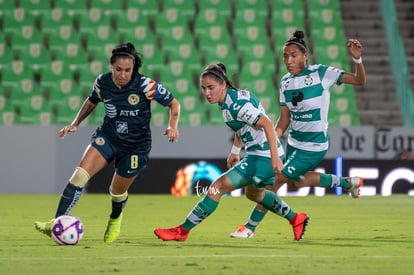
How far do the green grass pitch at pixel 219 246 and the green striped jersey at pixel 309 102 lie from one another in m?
0.91

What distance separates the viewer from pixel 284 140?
59.8ft

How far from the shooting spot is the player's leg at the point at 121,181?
9.66 meters

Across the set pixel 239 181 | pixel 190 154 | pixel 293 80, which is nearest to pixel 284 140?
pixel 190 154

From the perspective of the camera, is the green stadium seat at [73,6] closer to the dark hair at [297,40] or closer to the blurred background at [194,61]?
the blurred background at [194,61]

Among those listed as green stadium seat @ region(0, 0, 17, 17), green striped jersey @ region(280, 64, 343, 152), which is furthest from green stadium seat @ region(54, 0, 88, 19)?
green striped jersey @ region(280, 64, 343, 152)

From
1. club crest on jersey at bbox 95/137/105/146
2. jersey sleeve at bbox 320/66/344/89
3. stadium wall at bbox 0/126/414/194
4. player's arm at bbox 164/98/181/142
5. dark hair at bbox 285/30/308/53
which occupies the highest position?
dark hair at bbox 285/30/308/53

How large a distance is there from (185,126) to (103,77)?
886cm

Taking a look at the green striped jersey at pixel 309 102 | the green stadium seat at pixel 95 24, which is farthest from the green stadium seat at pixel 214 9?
the green striped jersey at pixel 309 102

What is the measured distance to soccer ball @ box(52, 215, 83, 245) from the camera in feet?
29.3

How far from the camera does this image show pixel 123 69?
935 centimetres

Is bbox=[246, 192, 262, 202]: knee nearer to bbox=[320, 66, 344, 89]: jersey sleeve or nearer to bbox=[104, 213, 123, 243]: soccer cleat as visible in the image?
bbox=[104, 213, 123, 243]: soccer cleat

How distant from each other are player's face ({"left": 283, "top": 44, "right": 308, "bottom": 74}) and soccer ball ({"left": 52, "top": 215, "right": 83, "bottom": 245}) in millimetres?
2615

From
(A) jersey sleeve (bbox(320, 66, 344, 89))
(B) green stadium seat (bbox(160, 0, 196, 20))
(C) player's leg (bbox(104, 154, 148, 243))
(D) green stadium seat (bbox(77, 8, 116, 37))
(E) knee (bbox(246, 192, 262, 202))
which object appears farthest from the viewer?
(B) green stadium seat (bbox(160, 0, 196, 20))

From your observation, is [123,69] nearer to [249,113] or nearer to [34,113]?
[249,113]
